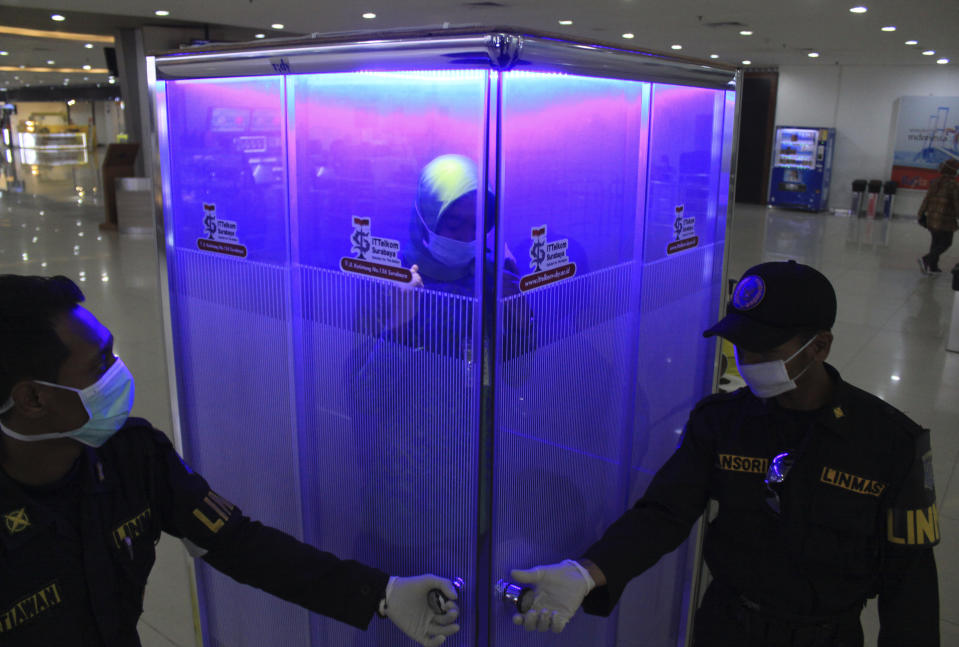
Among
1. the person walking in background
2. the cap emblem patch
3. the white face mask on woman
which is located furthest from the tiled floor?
the cap emblem patch

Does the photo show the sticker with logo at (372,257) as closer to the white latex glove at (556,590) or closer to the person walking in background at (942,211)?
the white latex glove at (556,590)

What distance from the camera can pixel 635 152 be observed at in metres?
1.89

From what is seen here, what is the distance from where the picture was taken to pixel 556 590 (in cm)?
158

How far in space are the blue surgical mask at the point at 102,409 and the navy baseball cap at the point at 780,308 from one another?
1.24m

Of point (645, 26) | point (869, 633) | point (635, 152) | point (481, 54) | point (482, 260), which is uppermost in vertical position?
point (645, 26)

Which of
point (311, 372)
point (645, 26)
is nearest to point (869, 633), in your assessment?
point (311, 372)

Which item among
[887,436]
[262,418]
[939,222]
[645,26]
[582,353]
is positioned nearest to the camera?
[887,436]

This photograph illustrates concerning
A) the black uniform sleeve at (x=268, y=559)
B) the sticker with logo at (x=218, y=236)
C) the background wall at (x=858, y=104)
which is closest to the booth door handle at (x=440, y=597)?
the black uniform sleeve at (x=268, y=559)

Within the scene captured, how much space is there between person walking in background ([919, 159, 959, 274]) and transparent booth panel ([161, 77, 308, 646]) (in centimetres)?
1087

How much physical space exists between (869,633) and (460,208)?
2.86m

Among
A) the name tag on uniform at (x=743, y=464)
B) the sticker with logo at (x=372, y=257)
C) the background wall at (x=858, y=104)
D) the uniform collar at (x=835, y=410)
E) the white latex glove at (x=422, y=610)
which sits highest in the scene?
the background wall at (x=858, y=104)

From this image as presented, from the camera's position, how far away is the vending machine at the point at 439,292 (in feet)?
4.86

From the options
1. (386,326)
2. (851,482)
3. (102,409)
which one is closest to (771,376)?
(851,482)

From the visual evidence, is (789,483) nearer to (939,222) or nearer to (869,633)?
(869,633)
